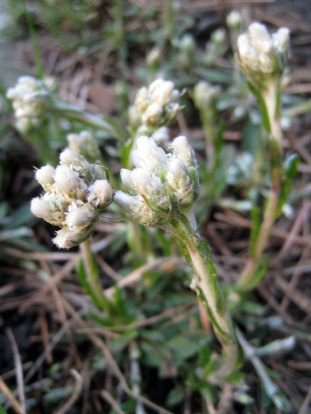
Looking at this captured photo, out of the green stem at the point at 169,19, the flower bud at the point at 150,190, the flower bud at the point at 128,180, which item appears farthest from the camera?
the green stem at the point at 169,19

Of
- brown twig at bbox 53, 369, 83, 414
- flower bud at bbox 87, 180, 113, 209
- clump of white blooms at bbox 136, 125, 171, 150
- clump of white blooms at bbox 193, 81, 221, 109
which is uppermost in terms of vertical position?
flower bud at bbox 87, 180, 113, 209

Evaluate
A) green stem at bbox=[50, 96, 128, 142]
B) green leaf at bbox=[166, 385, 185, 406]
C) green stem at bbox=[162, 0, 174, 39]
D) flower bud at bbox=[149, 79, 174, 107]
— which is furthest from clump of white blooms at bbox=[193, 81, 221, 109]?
green leaf at bbox=[166, 385, 185, 406]

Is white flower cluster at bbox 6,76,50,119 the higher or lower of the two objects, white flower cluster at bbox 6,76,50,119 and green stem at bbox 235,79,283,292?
the higher

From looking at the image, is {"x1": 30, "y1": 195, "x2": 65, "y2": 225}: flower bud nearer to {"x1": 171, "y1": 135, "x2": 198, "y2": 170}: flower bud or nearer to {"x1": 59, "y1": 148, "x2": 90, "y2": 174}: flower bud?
{"x1": 59, "y1": 148, "x2": 90, "y2": 174}: flower bud

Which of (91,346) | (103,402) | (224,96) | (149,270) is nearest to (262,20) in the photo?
(224,96)

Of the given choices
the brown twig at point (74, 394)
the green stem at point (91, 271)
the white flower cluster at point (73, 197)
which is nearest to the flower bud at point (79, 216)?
the white flower cluster at point (73, 197)

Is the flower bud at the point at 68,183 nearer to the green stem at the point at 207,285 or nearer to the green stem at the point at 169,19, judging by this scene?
the green stem at the point at 207,285

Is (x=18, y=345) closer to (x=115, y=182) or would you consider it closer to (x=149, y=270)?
(x=149, y=270)

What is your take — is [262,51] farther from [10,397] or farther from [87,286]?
[10,397]
